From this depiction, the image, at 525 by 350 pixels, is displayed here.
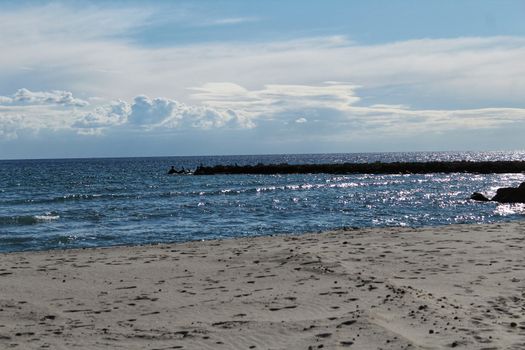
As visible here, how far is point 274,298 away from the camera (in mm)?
9227

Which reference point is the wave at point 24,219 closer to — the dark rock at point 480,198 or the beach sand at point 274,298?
the beach sand at point 274,298

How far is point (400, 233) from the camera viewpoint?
57.7 ft

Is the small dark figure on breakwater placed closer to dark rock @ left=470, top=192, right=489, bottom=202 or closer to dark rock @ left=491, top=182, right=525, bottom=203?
dark rock @ left=491, top=182, right=525, bottom=203

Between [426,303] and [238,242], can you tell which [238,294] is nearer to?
[426,303]

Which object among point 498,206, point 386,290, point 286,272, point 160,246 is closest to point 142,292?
point 286,272

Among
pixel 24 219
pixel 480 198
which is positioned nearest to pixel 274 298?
pixel 24 219

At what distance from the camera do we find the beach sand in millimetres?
7219

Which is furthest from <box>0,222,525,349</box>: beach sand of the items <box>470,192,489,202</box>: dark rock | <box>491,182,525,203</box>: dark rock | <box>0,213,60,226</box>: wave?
<box>470,192,489,202</box>: dark rock

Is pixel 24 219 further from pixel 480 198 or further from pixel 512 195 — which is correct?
pixel 512 195

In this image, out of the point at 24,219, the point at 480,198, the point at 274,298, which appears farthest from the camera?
the point at 480,198

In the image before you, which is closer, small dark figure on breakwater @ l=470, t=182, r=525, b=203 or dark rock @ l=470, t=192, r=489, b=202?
small dark figure on breakwater @ l=470, t=182, r=525, b=203

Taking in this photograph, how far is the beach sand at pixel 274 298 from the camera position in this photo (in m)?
7.22

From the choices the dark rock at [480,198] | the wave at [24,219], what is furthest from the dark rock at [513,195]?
the wave at [24,219]

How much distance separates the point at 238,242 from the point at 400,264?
609cm
